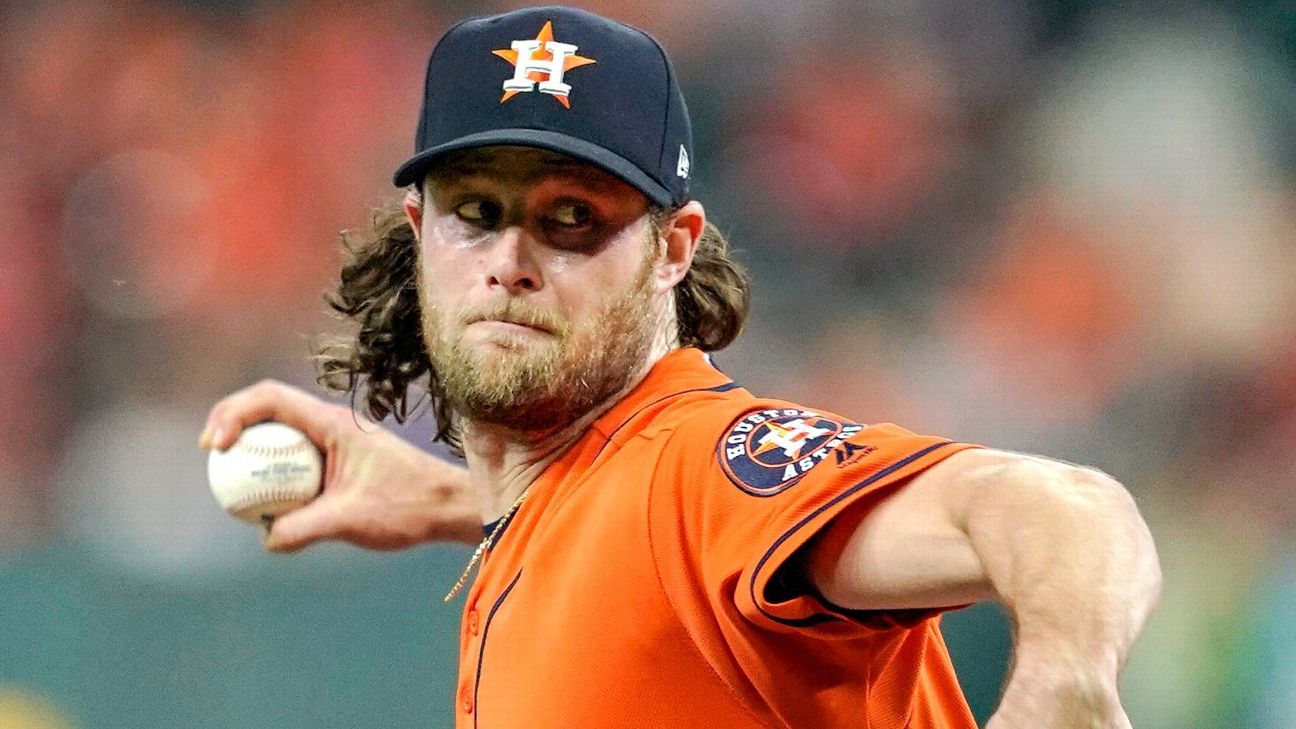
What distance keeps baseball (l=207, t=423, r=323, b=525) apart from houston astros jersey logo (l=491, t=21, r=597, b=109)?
4.28 ft

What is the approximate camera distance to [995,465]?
1232 millimetres

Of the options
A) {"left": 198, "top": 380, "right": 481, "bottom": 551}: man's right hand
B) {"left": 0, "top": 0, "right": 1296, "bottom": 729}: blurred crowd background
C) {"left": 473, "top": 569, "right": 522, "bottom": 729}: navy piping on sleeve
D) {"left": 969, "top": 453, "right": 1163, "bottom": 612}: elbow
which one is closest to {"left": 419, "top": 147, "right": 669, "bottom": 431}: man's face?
{"left": 473, "top": 569, "right": 522, "bottom": 729}: navy piping on sleeve

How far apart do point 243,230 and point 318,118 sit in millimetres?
508

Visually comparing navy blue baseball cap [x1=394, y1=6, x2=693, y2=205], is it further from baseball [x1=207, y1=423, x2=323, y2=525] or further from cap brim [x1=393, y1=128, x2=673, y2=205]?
baseball [x1=207, y1=423, x2=323, y2=525]

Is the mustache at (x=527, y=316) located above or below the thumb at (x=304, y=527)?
above

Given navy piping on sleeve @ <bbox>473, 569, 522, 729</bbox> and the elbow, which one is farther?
navy piping on sleeve @ <bbox>473, 569, 522, 729</bbox>

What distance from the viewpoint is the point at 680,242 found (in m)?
2.05

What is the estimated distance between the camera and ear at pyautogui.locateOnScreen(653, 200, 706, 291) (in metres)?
2.03

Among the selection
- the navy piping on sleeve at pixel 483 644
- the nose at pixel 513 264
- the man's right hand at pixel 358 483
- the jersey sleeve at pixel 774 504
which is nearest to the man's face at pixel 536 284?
the nose at pixel 513 264

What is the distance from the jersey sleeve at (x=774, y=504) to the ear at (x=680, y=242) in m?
0.55

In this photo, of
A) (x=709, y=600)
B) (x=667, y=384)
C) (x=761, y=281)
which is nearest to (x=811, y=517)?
(x=709, y=600)

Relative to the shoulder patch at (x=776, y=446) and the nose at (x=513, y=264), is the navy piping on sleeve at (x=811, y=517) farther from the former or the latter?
the nose at (x=513, y=264)

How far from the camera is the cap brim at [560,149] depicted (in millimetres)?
1794

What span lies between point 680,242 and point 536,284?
0.95 feet
